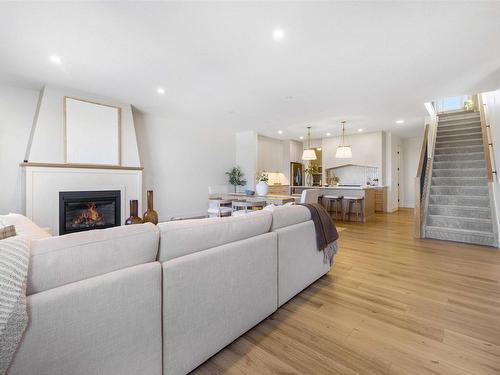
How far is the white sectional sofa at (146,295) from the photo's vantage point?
3.07ft

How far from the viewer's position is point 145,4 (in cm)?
214

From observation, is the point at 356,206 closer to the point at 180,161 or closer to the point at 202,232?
the point at 180,161

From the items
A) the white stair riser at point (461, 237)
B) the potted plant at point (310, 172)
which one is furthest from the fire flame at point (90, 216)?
the potted plant at point (310, 172)

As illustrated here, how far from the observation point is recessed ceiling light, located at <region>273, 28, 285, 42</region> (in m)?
2.50

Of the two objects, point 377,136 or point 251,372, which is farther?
point 377,136

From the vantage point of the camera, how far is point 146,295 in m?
1.19

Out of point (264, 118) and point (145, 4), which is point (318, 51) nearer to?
point (145, 4)

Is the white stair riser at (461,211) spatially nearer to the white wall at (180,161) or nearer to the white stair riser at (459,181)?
the white stair riser at (459,181)

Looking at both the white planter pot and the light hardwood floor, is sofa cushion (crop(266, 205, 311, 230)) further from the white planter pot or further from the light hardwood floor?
the white planter pot

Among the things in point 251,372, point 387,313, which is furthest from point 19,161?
point 387,313

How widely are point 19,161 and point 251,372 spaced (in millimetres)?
4962

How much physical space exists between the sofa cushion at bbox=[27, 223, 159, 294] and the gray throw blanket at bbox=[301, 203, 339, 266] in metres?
1.80

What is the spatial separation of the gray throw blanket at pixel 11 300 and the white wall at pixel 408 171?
33.9ft

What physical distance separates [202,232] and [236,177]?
5950 mm
